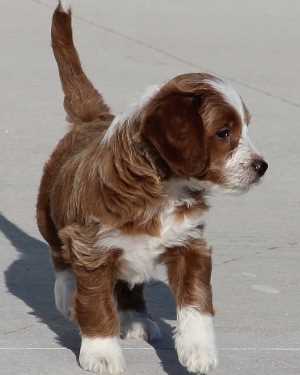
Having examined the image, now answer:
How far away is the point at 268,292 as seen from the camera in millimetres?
6398

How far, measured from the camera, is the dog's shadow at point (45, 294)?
557 cm

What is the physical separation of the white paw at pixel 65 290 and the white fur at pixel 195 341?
79cm

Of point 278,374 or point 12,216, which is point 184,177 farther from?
point 12,216

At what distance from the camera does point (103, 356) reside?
5.07 m

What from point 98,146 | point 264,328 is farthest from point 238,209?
point 98,146

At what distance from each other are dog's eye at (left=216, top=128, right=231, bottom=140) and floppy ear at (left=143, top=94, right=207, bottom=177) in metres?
0.07

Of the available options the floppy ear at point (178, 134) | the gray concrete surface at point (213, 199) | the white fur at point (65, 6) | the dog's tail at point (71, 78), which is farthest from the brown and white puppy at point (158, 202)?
the white fur at point (65, 6)

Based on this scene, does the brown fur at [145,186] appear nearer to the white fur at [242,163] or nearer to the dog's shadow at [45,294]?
the white fur at [242,163]

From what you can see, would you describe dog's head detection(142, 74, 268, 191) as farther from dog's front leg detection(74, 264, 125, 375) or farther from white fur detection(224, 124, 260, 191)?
dog's front leg detection(74, 264, 125, 375)

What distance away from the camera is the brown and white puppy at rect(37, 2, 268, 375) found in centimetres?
489

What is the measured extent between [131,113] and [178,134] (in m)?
0.29

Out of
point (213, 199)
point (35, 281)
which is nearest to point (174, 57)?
point (213, 199)

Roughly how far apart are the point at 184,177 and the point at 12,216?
296 cm

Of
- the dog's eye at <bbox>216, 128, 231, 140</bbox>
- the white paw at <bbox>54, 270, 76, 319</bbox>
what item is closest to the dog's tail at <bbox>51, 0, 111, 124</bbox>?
the white paw at <bbox>54, 270, 76, 319</bbox>
